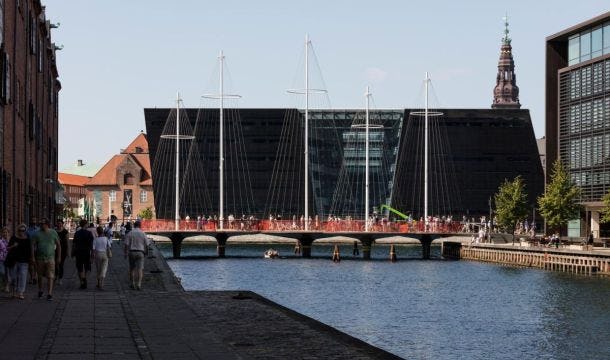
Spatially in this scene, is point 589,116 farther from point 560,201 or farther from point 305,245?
point 305,245

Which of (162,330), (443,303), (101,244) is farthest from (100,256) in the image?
(443,303)

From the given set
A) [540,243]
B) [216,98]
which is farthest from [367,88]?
[540,243]

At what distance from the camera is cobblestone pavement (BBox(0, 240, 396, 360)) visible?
18.0 metres

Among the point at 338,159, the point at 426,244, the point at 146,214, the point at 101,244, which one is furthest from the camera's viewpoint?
the point at 146,214

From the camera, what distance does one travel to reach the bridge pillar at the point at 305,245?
358ft

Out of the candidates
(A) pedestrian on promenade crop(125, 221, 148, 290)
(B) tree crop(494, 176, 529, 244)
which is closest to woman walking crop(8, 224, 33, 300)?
(A) pedestrian on promenade crop(125, 221, 148, 290)

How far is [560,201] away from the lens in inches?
3949

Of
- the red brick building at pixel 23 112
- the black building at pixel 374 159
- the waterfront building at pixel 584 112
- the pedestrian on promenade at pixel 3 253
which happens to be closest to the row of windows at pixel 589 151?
the waterfront building at pixel 584 112

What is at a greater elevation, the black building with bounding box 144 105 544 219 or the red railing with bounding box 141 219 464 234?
the black building with bounding box 144 105 544 219

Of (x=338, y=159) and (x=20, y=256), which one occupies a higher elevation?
(x=338, y=159)

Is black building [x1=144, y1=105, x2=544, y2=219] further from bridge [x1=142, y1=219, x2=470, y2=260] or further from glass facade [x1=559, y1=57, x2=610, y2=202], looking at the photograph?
glass facade [x1=559, y1=57, x2=610, y2=202]

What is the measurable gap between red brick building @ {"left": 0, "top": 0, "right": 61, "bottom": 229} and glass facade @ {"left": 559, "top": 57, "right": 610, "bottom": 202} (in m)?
52.4

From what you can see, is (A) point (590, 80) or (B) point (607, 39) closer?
(B) point (607, 39)

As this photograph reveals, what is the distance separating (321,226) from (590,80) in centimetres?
3018
